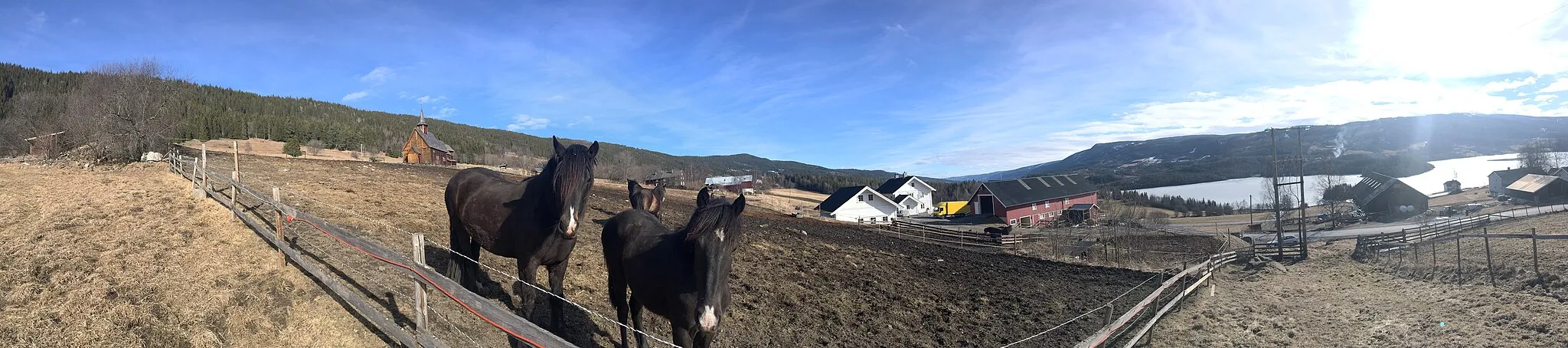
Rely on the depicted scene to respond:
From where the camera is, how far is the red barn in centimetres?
4909

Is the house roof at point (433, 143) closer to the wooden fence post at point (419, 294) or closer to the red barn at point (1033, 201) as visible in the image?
the red barn at point (1033, 201)

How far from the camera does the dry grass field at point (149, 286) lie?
490 centimetres

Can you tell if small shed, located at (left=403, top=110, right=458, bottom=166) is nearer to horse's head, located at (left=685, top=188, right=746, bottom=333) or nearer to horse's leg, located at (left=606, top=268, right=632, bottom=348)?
horse's leg, located at (left=606, top=268, right=632, bottom=348)

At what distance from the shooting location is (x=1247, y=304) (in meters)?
12.3

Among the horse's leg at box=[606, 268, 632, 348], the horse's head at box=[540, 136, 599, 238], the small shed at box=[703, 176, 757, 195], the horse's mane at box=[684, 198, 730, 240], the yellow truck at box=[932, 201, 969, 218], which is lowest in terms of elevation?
the yellow truck at box=[932, 201, 969, 218]

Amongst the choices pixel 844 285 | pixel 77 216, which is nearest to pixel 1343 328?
pixel 844 285

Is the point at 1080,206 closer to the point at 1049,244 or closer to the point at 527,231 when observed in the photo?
the point at 1049,244

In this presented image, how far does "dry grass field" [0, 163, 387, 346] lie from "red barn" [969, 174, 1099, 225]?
157 ft

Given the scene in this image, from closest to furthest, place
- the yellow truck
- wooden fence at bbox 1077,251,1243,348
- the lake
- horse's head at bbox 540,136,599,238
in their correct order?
horse's head at bbox 540,136,599,238, wooden fence at bbox 1077,251,1243,348, the yellow truck, the lake

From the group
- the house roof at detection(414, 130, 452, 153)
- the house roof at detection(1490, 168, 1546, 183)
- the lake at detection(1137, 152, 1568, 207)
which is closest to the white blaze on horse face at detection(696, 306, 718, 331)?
the house roof at detection(414, 130, 452, 153)

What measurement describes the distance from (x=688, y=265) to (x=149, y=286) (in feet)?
19.1

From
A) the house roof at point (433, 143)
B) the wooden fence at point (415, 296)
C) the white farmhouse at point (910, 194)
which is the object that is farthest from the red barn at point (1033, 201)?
the house roof at point (433, 143)

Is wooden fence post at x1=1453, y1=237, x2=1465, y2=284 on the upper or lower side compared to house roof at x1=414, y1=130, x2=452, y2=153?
lower

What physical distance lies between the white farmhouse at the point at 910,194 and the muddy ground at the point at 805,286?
1502 inches
